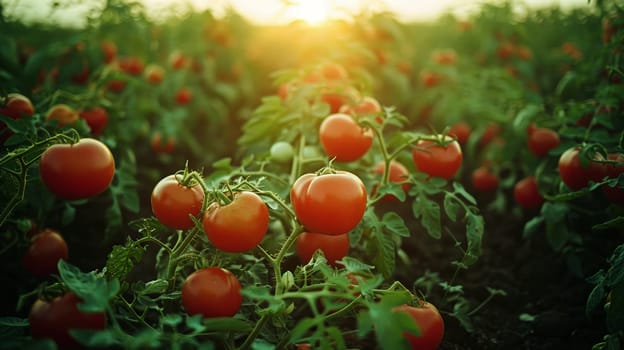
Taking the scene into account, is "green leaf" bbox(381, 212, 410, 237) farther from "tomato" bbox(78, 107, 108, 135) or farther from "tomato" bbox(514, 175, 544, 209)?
"tomato" bbox(78, 107, 108, 135)

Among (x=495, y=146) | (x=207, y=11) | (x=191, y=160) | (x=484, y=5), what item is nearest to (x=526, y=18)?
(x=484, y=5)

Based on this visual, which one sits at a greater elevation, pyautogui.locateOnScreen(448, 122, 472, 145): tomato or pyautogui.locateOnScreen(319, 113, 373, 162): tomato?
pyautogui.locateOnScreen(319, 113, 373, 162): tomato

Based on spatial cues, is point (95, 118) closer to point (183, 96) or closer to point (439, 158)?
point (439, 158)

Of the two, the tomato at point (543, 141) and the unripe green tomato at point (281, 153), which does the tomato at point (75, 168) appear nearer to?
the unripe green tomato at point (281, 153)

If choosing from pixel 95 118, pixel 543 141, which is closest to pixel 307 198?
pixel 95 118

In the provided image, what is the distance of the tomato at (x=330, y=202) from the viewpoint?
49.2 inches

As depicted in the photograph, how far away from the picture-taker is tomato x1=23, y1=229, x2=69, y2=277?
1.86m

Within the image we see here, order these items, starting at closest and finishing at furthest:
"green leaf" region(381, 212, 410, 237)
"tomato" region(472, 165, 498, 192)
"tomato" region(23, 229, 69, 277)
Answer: "green leaf" region(381, 212, 410, 237), "tomato" region(23, 229, 69, 277), "tomato" region(472, 165, 498, 192)

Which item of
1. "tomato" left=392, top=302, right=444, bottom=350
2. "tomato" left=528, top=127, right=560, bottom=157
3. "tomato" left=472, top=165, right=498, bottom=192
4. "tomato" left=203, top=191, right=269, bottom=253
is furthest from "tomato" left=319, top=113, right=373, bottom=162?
"tomato" left=472, top=165, right=498, bottom=192

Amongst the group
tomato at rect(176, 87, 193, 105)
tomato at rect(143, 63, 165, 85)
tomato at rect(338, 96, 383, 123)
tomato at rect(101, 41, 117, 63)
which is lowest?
tomato at rect(176, 87, 193, 105)

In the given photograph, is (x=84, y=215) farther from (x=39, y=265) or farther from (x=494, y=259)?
(x=494, y=259)

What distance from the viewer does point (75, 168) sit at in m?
1.31

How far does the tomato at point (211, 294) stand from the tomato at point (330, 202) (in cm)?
27

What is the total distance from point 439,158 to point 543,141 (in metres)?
0.81
